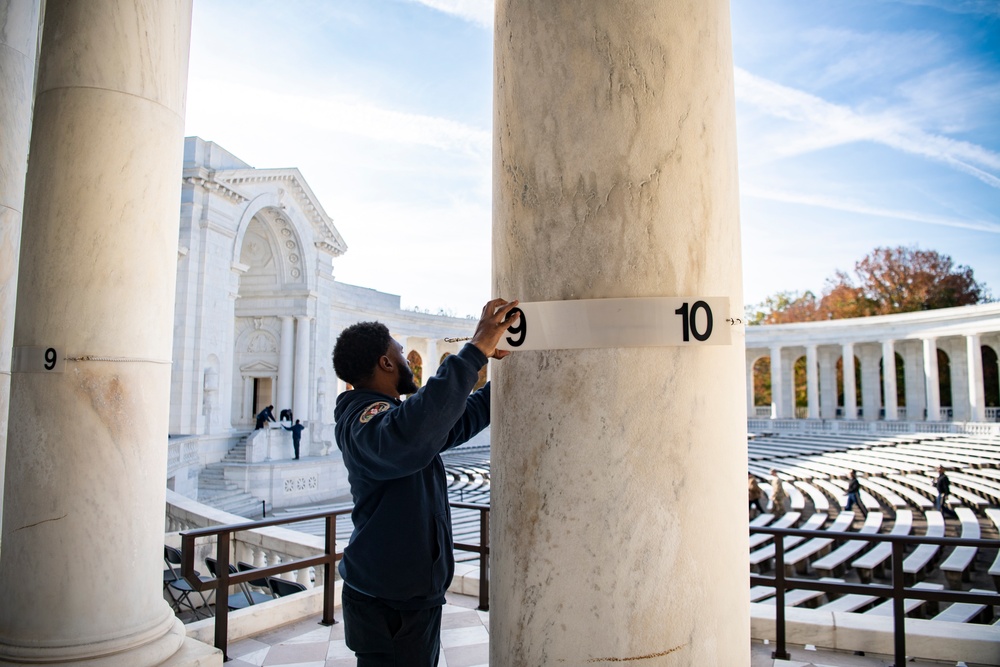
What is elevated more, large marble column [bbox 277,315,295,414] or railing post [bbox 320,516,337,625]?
large marble column [bbox 277,315,295,414]

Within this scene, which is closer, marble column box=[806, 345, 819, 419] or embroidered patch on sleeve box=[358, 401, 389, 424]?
embroidered patch on sleeve box=[358, 401, 389, 424]

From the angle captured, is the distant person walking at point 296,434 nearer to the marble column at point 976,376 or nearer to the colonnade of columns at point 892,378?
the colonnade of columns at point 892,378

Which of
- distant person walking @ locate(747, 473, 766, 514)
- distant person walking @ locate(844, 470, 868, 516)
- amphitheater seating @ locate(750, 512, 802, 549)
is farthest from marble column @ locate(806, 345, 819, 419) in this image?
amphitheater seating @ locate(750, 512, 802, 549)

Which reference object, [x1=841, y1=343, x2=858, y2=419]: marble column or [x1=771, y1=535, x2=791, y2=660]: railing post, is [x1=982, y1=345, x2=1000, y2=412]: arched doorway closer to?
[x1=841, y1=343, x2=858, y2=419]: marble column

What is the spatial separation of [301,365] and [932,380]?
52.2 m

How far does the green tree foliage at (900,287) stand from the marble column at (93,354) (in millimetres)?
85512

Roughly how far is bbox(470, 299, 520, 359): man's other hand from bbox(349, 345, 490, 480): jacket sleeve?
7 centimetres

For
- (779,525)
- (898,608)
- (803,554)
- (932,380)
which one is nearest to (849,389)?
(932,380)

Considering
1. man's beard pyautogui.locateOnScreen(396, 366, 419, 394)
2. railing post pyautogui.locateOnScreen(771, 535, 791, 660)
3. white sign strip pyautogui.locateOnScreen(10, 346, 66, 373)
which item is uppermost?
white sign strip pyautogui.locateOnScreen(10, 346, 66, 373)

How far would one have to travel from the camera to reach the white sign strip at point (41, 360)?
17.3 feet

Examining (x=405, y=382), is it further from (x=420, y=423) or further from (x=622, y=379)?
(x=622, y=379)

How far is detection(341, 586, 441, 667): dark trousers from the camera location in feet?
12.1

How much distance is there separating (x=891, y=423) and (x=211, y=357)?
51.1m

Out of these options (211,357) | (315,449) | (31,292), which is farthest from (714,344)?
(315,449)
